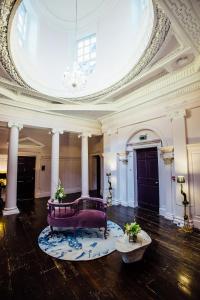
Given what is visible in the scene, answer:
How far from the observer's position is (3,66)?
4.29 m

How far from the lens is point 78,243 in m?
3.68

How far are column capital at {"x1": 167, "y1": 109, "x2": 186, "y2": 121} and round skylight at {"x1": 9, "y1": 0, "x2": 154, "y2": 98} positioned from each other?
1.97m

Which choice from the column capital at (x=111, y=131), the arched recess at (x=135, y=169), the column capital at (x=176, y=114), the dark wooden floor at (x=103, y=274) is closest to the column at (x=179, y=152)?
the column capital at (x=176, y=114)

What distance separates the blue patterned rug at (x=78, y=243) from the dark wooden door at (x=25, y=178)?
4.77 metres

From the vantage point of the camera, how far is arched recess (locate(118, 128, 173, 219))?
5352 millimetres

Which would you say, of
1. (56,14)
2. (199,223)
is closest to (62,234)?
(199,223)

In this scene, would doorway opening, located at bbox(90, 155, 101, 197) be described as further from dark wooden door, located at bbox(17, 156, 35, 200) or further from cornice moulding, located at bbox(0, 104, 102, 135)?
dark wooden door, located at bbox(17, 156, 35, 200)

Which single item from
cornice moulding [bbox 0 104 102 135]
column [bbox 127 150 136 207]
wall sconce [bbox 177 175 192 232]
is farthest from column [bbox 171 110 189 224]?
cornice moulding [bbox 0 104 102 135]

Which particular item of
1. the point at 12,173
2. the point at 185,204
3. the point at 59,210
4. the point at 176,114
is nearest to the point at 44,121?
the point at 12,173

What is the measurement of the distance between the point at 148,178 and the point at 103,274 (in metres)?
4.28

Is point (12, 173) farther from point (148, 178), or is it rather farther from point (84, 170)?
point (148, 178)

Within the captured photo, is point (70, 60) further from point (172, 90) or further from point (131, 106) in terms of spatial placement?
point (172, 90)

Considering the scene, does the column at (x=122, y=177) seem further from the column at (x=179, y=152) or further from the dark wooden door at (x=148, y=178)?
the column at (x=179, y=152)

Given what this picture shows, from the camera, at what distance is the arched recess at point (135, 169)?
17.6ft
